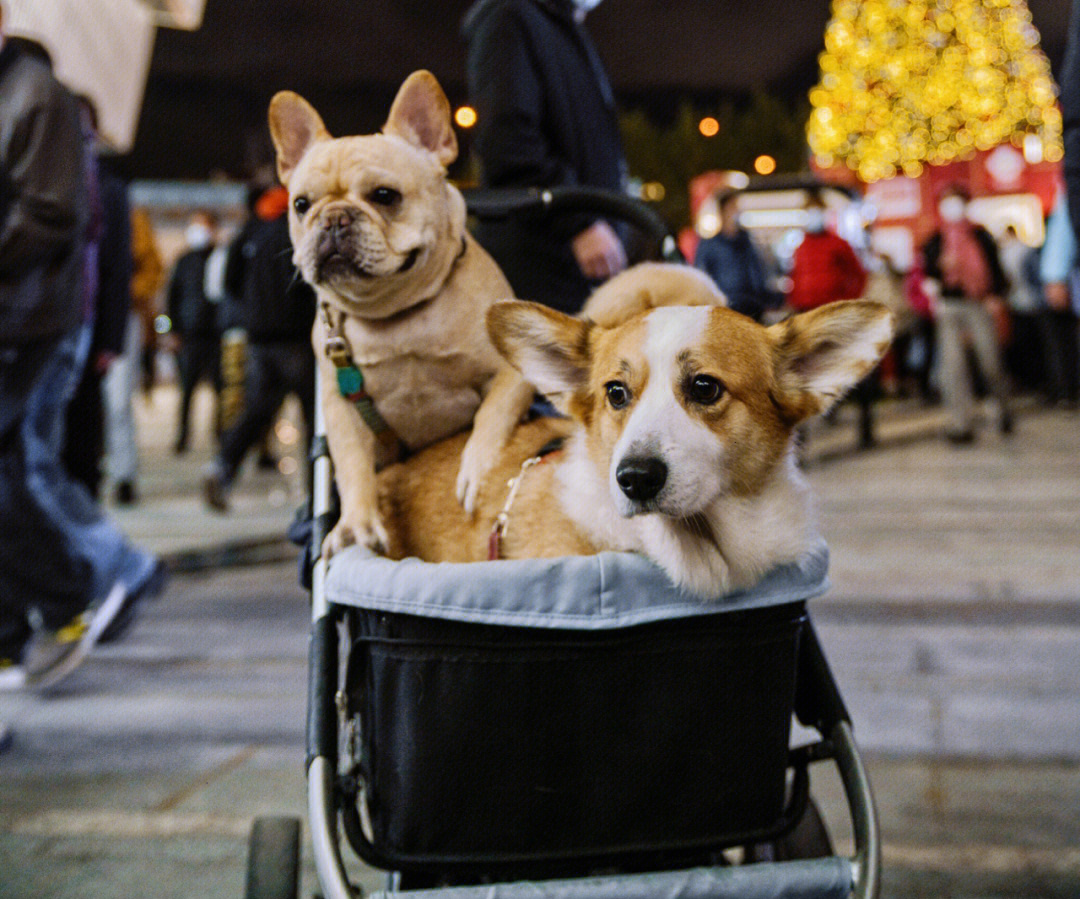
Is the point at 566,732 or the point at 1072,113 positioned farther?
the point at 1072,113

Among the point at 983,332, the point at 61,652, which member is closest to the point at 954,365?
the point at 983,332

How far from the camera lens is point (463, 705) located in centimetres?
142

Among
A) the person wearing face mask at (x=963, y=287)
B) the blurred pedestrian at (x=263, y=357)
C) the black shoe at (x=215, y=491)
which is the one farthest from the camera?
the person wearing face mask at (x=963, y=287)

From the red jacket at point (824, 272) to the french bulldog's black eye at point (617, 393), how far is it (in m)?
6.43

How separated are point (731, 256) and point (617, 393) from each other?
21.6 ft

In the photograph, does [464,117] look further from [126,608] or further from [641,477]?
[126,608]

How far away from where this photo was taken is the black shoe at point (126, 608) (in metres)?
4.11

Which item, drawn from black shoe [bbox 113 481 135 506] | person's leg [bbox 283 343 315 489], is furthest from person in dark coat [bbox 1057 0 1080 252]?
black shoe [bbox 113 481 135 506]

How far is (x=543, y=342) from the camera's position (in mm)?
1624

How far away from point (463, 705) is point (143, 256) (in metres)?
7.72

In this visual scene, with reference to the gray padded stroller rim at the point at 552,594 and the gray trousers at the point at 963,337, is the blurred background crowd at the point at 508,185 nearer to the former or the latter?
the gray trousers at the point at 963,337

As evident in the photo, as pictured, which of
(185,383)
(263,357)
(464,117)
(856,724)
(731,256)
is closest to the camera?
(464,117)

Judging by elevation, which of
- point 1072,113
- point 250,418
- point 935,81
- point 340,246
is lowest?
point 250,418

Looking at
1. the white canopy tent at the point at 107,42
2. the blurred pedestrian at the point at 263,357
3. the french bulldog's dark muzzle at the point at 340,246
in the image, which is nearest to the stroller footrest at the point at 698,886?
the french bulldog's dark muzzle at the point at 340,246
